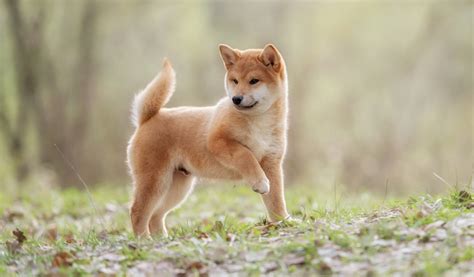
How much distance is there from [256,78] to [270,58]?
0.78ft

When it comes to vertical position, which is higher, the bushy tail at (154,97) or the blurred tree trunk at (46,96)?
the bushy tail at (154,97)

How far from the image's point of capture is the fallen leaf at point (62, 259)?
5.07 meters

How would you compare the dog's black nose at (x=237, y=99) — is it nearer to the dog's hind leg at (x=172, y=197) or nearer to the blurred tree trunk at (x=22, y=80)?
the dog's hind leg at (x=172, y=197)

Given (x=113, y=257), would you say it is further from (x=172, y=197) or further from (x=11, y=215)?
(x=11, y=215)

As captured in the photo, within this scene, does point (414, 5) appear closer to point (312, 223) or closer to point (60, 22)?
point (60, 22)

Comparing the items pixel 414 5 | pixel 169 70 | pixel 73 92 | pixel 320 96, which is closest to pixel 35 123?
pixel 73 92

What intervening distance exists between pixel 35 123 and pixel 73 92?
1239mm

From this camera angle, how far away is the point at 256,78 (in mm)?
6680

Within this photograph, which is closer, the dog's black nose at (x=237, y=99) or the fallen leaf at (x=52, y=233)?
the dog's black nose at (x=237, y=99)

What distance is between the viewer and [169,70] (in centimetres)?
716

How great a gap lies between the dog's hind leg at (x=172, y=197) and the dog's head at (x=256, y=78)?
3.24 ft

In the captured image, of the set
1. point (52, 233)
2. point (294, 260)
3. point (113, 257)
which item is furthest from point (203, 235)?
point (52, 233)

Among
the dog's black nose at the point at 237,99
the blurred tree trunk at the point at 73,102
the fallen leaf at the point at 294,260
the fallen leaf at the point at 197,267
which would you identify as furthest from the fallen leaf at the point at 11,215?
the blurred tree trunk at the point at 73,102

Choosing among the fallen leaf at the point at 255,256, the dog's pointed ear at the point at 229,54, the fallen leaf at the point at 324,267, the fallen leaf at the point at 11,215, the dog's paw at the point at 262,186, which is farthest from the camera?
the fallen leaf at the point at 11,215
